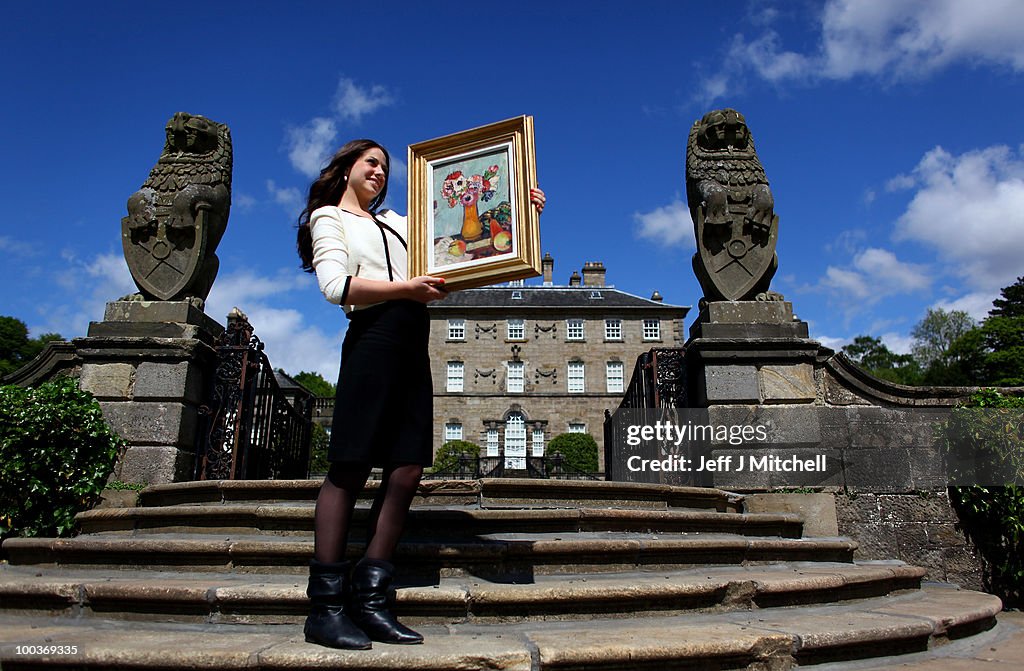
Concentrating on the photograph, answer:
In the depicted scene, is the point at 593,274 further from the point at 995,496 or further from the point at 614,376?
the point at 995,496

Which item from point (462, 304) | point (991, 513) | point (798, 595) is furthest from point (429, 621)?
point (462, 304)

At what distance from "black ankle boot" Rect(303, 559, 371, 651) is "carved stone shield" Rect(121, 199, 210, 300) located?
15.2 ft

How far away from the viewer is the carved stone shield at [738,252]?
6.07m

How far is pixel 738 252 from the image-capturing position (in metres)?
6.10

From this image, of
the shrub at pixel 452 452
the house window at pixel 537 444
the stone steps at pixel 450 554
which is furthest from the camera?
the house window at pixel 537 444

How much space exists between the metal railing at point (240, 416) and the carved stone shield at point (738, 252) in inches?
186

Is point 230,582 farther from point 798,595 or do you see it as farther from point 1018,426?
point 1018,426

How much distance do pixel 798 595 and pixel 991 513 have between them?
10.4ft

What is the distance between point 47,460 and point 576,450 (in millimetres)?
29583

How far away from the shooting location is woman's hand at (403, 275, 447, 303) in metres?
2.43

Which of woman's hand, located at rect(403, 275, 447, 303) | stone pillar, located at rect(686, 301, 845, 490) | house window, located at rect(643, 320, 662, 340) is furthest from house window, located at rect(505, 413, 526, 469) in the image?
woman's hand, located at rect(403, 275, 447, 303)

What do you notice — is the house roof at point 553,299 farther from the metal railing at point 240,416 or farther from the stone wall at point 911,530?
the stone wall at point 911,530

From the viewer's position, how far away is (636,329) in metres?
38.1

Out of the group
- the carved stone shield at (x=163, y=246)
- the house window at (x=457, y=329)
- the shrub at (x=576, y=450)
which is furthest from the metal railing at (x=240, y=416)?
the house window at (x=457, y=329)
